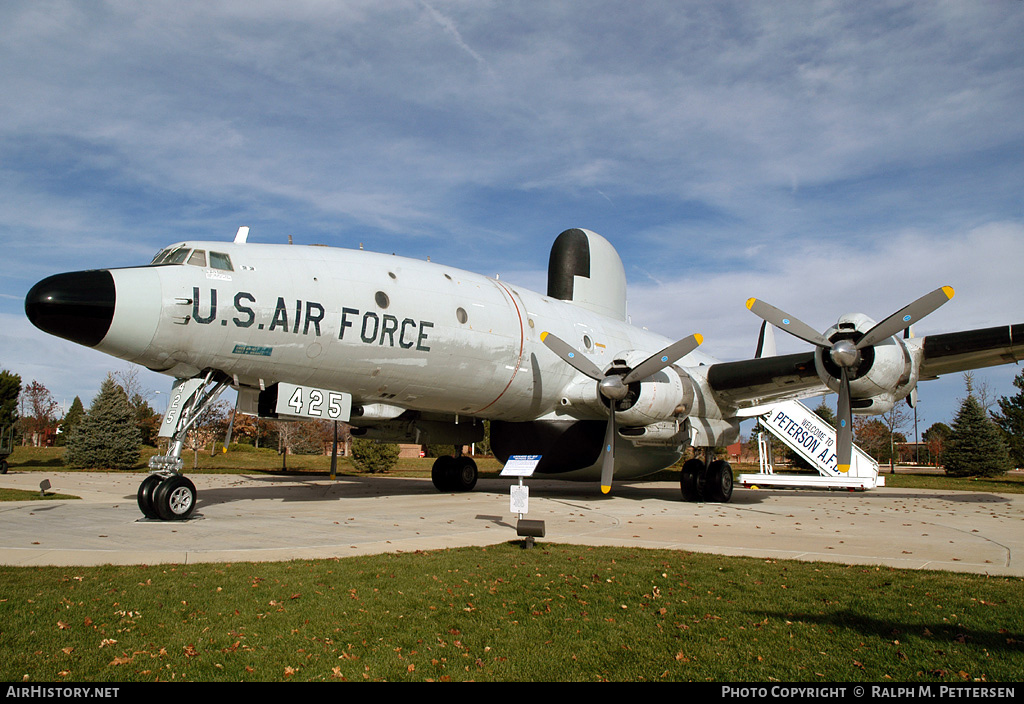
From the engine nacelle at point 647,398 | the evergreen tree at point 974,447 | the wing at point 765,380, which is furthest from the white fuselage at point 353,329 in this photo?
the evergreen tree at point 974,447

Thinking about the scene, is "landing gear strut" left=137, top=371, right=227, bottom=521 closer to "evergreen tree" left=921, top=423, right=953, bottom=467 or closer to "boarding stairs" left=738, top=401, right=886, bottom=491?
"boarding stairs" left=738, top=401, right=886, bottom=491

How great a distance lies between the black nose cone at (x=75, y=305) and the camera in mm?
9734

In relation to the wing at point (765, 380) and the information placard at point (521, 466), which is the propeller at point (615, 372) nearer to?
the wing at point (765, 380)

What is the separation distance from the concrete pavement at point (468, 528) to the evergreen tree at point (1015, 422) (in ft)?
78.6

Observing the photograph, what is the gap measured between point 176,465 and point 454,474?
9186 mm

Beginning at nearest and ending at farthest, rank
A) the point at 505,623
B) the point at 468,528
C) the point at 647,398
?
the point at 505,623 → the point at 468,528 → the point at 647,398

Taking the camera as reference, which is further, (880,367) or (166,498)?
(880,367)

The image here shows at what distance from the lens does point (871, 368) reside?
13438 millimetres

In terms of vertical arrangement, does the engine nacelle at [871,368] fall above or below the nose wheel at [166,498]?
above

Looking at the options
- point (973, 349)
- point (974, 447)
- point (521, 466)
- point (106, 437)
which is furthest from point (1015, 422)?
point (106, 437)

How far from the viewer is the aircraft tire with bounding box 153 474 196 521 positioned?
1042cm

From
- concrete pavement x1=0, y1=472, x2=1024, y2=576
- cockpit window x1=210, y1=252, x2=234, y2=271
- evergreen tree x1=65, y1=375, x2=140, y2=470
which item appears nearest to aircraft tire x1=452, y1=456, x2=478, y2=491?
concrete pavement x1=0, y1=472, x2=1024, y2=576

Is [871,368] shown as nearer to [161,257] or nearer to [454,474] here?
[454,474]

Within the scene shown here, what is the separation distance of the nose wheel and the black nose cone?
2.43m
